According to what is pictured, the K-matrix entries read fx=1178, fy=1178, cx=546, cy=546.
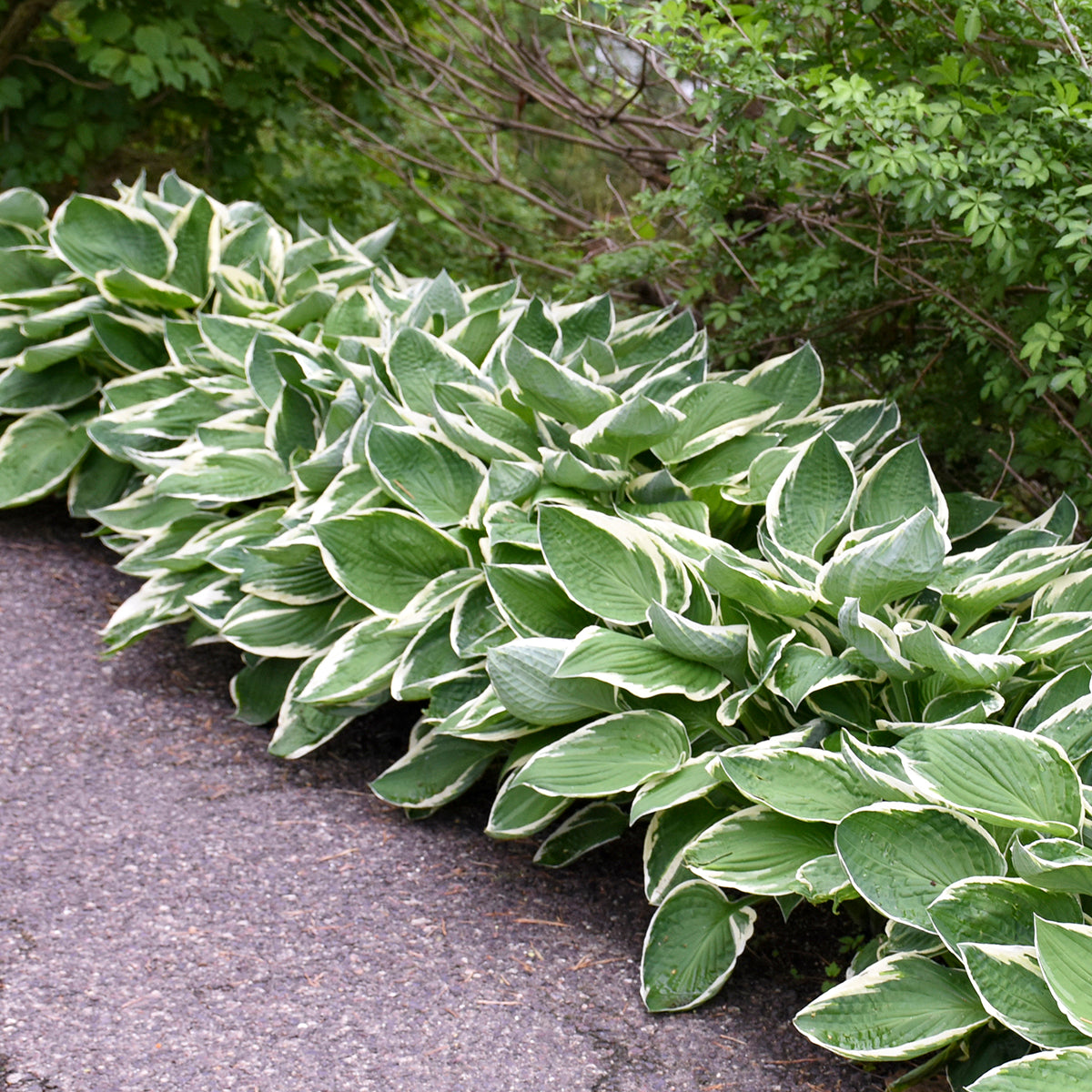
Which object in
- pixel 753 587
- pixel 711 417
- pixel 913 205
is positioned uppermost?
pixel 913 205

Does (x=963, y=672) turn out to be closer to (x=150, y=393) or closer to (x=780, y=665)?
(x=780, y=665)

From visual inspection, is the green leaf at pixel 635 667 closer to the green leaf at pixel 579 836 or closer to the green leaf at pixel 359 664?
the green leaf at pixel 579 836

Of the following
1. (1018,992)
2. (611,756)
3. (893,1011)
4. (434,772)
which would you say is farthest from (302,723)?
(1018,992)

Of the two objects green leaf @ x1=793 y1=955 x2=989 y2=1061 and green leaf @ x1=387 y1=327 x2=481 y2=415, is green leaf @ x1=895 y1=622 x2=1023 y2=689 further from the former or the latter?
green leaf @ x1=387 y1=327 x2=481 y2=415

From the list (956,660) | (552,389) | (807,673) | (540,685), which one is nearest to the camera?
(956,660)

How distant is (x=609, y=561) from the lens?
207 centimetres

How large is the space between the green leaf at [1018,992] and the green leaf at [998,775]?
161 mm

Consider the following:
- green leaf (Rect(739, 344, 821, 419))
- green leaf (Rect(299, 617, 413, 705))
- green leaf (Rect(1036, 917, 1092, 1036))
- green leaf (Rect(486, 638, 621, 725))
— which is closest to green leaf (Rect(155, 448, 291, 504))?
green leaf (Rect(299, 617, 413, 705))

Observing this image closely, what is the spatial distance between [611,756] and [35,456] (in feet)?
7.09

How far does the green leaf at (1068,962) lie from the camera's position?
4.48 feet

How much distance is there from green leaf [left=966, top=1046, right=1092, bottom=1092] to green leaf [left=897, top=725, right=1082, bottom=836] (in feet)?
0.89

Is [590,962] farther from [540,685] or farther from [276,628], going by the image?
[276,628]

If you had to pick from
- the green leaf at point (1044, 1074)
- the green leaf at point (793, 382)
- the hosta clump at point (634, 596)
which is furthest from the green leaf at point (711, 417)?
the green leaf at point (1044, 1074)

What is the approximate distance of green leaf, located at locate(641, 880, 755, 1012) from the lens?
1824 millimetres
